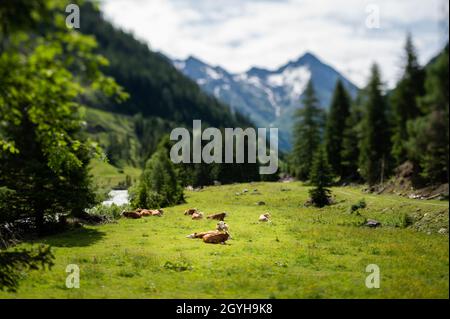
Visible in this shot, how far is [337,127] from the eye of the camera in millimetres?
81938

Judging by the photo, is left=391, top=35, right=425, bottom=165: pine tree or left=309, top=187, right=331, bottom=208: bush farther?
left=391, top=35, right=425, bottom=165: pine tree

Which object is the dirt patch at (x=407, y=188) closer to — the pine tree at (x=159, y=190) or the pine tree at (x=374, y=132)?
the pine tree at (x=374, y=132)

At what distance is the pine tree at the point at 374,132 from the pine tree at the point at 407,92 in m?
5.77

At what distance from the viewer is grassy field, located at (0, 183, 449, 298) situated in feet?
58.2

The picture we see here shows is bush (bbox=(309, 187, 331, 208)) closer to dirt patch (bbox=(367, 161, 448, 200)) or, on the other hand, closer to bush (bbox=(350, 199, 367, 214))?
bush (bbox=(350, 199, 367, 214))

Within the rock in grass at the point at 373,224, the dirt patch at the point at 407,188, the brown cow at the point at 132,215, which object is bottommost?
the brown cow at the point at 132,215

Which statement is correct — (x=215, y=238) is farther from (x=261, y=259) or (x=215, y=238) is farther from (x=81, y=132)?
(x=81, y=132)

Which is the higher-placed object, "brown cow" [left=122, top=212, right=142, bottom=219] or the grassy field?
the grassy field

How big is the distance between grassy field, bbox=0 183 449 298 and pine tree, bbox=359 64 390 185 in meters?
21.7

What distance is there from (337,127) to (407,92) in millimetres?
27336

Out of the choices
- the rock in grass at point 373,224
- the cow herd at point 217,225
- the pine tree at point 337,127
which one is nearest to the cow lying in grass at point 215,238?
the cow herd at point 217,225

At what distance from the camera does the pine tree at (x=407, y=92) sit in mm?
54281

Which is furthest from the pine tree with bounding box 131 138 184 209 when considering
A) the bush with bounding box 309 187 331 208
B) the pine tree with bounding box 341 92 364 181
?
the pine tree with bounding box 341 92 364 181
